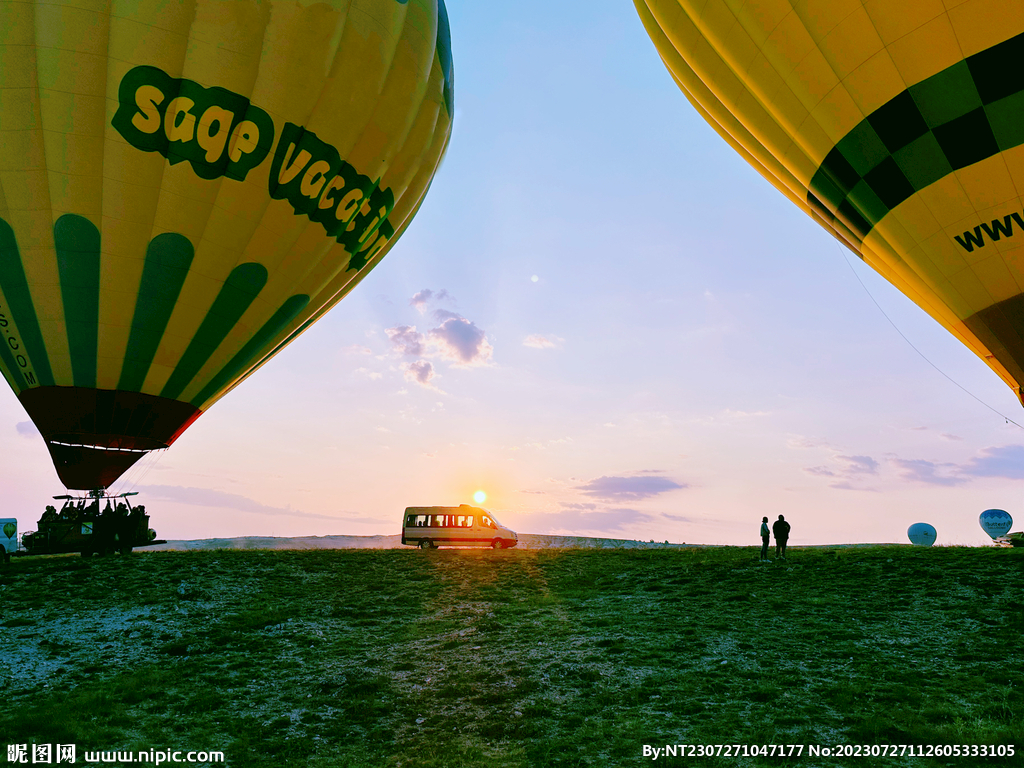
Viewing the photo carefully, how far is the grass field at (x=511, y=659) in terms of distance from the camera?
8562 mm

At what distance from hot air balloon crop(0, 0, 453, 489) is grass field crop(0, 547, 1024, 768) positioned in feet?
17.5

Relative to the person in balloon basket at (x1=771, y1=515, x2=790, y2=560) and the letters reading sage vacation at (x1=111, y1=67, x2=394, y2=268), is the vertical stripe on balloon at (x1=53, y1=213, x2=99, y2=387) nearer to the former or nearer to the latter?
the letters reading sage vacation at (x1=111, y1=67, x2=394, y2=268)

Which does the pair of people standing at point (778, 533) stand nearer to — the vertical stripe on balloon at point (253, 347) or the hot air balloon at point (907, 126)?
the hot air balloon at point (907, 126)

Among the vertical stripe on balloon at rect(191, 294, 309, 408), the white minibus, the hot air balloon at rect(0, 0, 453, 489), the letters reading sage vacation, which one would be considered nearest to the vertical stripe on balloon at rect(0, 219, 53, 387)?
the hot air balloon at rect(0, 0, 453, 489)

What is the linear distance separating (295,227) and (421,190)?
5.43 metres

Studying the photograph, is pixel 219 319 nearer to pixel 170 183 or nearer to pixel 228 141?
pixel 170 183

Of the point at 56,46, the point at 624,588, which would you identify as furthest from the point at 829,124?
the point at 56,46

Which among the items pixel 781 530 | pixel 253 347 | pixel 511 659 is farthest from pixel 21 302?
pixel 781 530

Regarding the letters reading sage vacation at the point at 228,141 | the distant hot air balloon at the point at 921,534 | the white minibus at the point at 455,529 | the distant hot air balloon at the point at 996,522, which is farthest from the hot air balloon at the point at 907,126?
the distant hot air balloon at the point at 996,522

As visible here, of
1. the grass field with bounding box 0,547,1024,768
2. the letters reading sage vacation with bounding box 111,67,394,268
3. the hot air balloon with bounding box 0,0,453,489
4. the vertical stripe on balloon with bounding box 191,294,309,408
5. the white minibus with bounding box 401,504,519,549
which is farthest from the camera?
the white minibus with bounding box 401,504,519,549

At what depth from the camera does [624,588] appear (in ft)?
57.8

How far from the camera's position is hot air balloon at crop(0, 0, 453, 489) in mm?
14180

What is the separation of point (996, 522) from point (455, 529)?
152ft

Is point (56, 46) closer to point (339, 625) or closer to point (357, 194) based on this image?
point (357, 194)
